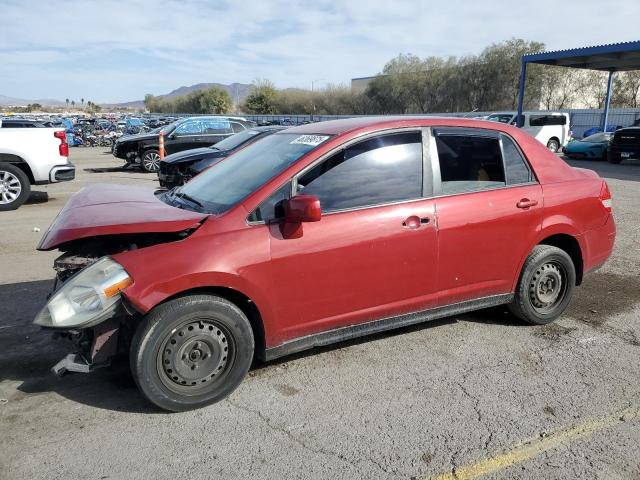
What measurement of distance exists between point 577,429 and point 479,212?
64.0 inches

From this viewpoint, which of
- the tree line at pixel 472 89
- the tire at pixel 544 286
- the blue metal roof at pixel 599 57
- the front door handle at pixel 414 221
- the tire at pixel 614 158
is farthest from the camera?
the tree line at pixel 472 89

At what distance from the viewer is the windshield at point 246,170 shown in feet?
11.7

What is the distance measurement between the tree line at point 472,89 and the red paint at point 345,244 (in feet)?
158

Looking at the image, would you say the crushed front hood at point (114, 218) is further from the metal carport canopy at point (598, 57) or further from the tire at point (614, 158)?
the metal carport canopy at point (598, 57)

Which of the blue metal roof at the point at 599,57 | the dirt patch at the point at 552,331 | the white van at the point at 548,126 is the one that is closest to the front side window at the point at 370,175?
the dirt patch at the point at 552,331

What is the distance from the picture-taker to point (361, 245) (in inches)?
139

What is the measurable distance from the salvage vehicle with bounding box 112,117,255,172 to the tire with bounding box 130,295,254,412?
45.6 ft

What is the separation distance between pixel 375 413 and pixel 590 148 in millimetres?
20885

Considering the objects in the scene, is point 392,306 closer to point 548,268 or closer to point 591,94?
point 548,268

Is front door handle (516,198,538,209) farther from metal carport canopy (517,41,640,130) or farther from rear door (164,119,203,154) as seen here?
metal carport canopy (517,41,640,130)

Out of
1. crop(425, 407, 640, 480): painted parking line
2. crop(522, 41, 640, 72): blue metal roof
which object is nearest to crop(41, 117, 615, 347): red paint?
crop(425, 407, 640, 480): painted parking line

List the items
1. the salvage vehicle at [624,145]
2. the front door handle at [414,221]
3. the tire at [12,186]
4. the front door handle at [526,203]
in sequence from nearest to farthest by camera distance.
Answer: the front door handle at [414,221] → the front door handle at [526,203] → the tire at [12,186] → the salvage vehicle at [624,145]

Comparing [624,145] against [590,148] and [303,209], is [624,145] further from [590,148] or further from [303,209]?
[303,209]

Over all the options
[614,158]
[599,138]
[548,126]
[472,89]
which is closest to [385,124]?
[614,158]
